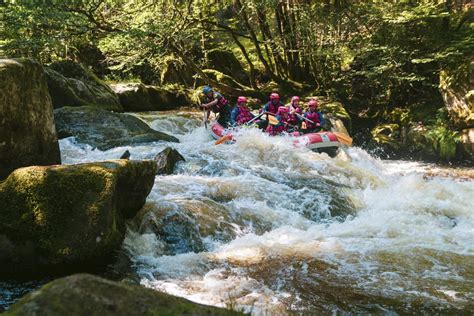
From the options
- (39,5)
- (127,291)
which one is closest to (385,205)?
(127,291)

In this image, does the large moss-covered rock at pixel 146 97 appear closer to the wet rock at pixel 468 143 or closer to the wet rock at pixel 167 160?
the wet rock at pixel 167 160

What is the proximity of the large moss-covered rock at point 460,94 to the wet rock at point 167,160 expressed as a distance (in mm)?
6916

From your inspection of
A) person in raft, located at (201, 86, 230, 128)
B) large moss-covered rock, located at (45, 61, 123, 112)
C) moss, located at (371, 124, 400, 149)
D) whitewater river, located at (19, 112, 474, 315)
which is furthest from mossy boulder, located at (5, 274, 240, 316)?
moss, located at (371, 124, 400, 149)

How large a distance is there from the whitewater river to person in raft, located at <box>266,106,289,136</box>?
5.23 ft

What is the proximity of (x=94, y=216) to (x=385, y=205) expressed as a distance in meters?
4.51

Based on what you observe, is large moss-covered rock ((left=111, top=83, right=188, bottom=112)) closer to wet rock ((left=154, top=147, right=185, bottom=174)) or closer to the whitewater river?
the whitewater river

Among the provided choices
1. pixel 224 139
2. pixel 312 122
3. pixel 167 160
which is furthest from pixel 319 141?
pixel 167 160

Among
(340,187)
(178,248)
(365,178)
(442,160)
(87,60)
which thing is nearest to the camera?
(178,248)

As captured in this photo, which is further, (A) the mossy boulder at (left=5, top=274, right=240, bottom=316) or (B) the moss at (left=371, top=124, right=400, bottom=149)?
(B) the moss at (left=371, top=124, right=400, bottom=149)

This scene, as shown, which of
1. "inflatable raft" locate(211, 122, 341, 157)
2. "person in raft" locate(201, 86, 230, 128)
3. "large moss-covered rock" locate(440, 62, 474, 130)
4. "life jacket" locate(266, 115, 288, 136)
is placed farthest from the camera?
"person in raft" locate(201, 86, 230, 128)

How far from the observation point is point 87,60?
1848cm

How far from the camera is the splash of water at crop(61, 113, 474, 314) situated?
12.5 feet

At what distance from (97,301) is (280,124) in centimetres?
911

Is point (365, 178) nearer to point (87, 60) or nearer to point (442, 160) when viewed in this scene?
point (442, 160)
